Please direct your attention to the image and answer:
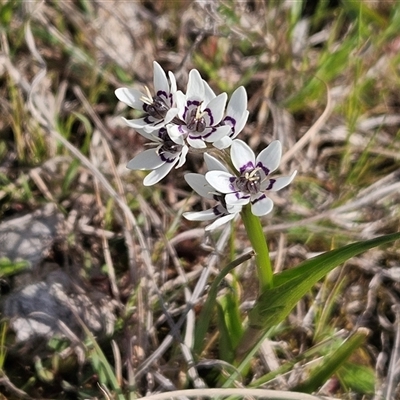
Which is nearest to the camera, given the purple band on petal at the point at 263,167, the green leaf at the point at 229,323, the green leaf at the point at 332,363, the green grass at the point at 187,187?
the purple band on petal at the point at 263,167

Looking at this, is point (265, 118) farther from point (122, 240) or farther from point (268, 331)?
point (268, 331)

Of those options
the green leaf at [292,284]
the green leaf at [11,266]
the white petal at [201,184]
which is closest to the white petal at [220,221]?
the white petal at [201,184]

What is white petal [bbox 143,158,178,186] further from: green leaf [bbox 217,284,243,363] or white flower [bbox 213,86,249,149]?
green leaf [bbox 217,284,243,363]

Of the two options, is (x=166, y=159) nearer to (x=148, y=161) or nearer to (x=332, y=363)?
(x=148, y=161)

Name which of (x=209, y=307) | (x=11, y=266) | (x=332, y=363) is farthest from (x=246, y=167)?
(x=11, y=266)

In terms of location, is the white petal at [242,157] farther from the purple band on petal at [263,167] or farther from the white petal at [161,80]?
the white petal at [161,80]

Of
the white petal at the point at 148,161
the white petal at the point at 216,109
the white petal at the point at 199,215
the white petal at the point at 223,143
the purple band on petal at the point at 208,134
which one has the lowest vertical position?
the white petal at the point at 199,215

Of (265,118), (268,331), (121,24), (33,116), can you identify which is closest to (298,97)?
(265,118)
